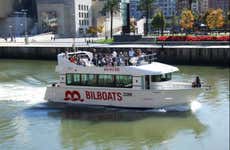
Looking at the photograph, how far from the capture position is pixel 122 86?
2983 cm

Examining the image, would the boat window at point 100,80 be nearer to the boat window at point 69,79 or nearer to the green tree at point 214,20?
the boat window at point 69,79

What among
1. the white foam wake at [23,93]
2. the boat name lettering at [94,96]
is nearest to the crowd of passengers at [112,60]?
the boat name lettering at [94,96]

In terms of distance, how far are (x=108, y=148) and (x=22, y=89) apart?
15.9 meters

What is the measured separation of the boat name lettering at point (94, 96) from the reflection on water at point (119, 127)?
2.13ft

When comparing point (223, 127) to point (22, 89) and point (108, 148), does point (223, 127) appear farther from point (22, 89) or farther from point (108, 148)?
point (22, 89)

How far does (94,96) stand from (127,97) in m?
2.04

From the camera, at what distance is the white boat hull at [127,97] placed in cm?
2931

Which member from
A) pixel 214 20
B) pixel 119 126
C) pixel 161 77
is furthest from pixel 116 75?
pixel 214 20

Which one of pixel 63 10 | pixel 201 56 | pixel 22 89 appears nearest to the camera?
pixel 22 89

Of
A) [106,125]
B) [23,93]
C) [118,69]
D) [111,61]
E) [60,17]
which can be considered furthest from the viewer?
[60,17]

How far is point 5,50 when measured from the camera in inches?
2810

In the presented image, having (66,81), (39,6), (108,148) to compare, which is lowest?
(108,148)

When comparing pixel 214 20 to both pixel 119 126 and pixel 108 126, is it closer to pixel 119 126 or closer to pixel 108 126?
pixel 119 126

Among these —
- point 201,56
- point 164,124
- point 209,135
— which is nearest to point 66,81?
point 164,124
